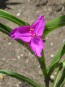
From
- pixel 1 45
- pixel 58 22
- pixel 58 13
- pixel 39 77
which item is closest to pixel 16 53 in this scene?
pixel 1 45

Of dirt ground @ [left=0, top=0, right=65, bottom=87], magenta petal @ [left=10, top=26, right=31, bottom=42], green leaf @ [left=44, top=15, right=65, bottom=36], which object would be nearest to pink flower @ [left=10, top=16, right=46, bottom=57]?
magenta petal @ [left=10, top=26, right=31, bottom=42]

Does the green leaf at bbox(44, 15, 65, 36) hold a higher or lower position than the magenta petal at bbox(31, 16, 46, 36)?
lower

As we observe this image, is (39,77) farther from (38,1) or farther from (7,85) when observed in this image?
(38,1)

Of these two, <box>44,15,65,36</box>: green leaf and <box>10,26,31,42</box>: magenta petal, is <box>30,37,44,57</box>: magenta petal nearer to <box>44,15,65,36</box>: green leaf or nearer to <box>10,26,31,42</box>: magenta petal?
<box>10,26,31,42</box>: magenta petal

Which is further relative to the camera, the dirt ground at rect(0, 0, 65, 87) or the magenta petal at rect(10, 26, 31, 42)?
the dirt ground at rect(0, 0, 65, 87)

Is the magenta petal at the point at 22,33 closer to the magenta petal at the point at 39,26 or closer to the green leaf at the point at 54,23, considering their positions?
the magenta petal at the point at 39,26

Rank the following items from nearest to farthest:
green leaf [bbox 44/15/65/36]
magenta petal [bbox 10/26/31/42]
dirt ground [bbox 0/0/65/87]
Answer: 1. magenta petal [bbox 10/26/31/42]
2. green leaf [bbox 44/15/65/36]
3. dirt ground [bbox 0/0/65/87]

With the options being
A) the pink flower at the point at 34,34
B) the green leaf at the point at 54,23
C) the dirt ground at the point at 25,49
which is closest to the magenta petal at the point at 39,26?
the pink flower at the point at 34,34

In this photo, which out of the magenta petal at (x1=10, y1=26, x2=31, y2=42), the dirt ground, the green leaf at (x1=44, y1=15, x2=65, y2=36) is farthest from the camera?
the dirt ground
